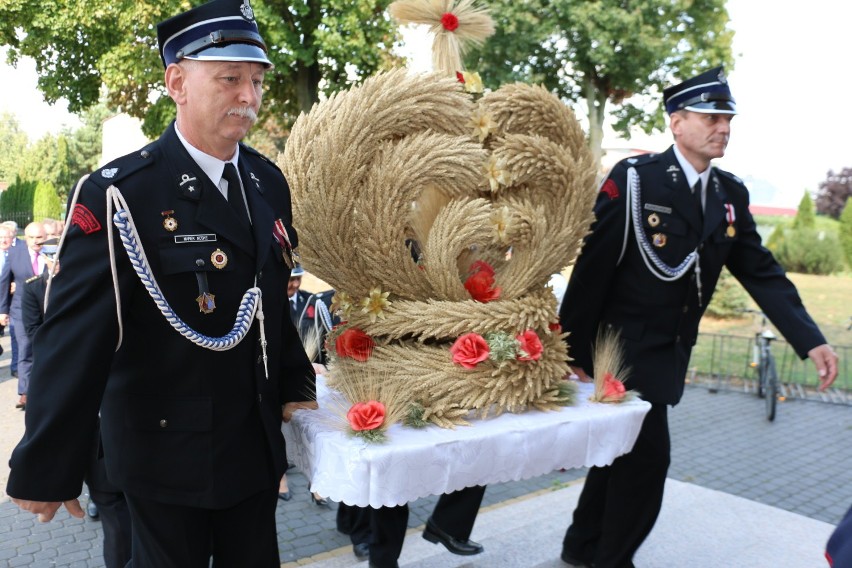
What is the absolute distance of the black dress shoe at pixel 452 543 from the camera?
389 cm

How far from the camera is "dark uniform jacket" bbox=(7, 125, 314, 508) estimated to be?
6.97 feet

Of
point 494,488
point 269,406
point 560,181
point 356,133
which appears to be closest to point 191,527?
point 269,406

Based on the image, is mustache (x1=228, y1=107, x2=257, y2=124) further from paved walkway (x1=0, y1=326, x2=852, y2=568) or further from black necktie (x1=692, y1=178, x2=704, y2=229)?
paved walkway (x1=0, y1=326, x2=852, y2=568)

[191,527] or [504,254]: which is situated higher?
[504,254]

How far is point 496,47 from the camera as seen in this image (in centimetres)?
2262

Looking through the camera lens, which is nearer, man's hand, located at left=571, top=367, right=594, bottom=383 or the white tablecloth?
the white tablecloth

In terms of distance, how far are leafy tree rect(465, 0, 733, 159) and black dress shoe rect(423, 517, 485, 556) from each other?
1920 centimetres

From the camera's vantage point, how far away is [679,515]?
4840 millimetres

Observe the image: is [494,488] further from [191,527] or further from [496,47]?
[496,47]

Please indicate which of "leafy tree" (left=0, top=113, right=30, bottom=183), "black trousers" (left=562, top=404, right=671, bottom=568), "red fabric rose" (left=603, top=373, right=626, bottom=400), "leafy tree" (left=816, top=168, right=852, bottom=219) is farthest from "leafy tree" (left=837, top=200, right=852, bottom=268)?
"leafy tree" (left=0, top=113, right=30, bottom=183)

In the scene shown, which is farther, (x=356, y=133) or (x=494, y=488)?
(x=494, y=488)

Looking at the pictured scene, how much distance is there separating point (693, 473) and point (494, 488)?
1.71 meters

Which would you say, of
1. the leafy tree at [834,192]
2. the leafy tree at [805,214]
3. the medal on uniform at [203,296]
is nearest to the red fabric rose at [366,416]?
the medal on uniform at [203,296]

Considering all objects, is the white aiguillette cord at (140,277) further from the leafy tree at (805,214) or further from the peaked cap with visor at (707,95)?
the leafy tree at (805,214)
